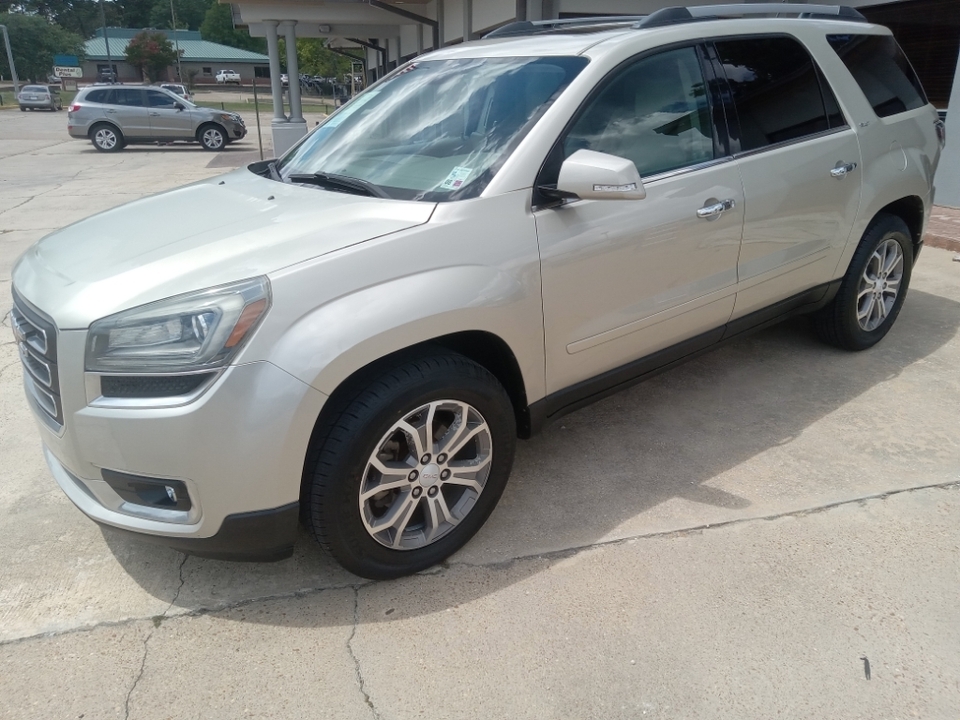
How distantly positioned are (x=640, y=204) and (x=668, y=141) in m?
0.39

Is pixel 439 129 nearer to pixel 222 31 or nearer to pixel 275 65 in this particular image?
pixel 275 65

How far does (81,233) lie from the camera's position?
286 cm

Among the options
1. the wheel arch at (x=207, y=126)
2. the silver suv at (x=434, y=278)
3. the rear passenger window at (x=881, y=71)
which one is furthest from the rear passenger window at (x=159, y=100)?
the rear passenger window at (x=881, y=71)

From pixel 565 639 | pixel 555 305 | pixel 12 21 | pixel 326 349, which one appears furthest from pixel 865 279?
pixel 12 21

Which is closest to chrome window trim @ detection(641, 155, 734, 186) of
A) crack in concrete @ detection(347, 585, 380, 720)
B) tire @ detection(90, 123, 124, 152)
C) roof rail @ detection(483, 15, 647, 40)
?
roof rail @ detection(483, 15, 647, 40)

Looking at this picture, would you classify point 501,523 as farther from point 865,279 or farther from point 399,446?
point 865,279

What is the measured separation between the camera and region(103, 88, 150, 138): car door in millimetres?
20281

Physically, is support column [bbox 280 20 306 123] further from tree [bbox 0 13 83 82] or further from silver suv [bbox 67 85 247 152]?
tree [bbox 0 13 83 82]

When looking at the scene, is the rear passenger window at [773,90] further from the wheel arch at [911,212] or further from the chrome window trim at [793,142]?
the wheel arch at [911,212]

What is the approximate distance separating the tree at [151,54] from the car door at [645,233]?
7689 cm

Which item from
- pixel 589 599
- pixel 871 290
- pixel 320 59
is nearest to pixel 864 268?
pixel 871 290

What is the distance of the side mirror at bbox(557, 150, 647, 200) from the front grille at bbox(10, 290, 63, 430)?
171cm

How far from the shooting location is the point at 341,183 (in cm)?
299

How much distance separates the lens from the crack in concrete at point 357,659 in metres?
2.18
